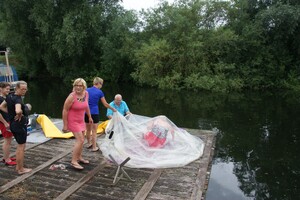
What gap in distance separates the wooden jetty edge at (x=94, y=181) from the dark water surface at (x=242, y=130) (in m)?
1.32

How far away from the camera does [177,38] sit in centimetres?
2488

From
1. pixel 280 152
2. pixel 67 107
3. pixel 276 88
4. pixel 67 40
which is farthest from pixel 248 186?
pixel 67 40

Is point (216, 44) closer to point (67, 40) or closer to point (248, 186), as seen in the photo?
point (67, 40)

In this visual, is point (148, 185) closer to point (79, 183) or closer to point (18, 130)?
point (79, 183)

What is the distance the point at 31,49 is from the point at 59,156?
27097 mm

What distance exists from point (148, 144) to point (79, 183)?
6.28ft

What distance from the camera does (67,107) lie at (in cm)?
506

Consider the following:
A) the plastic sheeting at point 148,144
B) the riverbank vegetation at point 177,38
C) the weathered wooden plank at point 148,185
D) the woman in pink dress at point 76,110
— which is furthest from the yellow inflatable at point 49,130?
the riverbank vegetation at point 177,38

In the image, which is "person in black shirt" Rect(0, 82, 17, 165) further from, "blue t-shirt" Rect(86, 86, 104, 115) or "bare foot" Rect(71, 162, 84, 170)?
"blue t-shirt" Rect(86, 86, 104, 115)

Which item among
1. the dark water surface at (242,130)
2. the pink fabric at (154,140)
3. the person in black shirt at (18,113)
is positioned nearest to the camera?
the person in black shirt at (18,113)

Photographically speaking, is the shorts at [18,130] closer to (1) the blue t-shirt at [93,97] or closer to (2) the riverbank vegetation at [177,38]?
(1) the blue t-shirt at [93,97]

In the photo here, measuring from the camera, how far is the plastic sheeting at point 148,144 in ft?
19.5

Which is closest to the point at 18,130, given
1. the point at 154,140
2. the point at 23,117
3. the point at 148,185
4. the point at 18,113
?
the point at 23,117

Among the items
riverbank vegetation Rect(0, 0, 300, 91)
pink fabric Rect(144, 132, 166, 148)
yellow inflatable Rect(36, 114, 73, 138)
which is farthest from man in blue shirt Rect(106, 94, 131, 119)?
riverbank vegetation Rect(0, 0, 300, 91)
